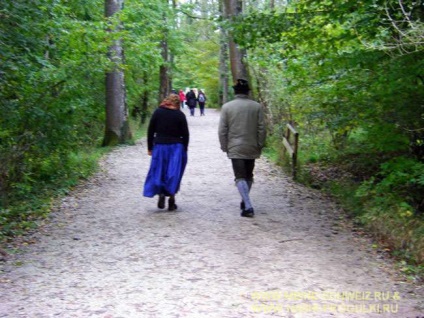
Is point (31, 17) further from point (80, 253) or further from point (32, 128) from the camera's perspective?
point (80, 253)

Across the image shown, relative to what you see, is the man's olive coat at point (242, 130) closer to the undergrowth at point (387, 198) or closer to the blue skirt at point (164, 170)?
the blue skirt at point (164, 170)

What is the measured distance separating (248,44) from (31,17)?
410 centimetres

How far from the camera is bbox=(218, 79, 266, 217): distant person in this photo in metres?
8.30

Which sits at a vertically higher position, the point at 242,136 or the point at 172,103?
the point at 172,103

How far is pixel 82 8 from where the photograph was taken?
1661 cm

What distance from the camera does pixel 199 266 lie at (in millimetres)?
6129

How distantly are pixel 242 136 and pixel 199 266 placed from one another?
9.13ft

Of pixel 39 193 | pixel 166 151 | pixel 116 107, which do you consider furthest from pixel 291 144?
pixel 116 107

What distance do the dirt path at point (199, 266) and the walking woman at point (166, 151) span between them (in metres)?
0.51

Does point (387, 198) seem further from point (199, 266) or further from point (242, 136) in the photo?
point (199, 266)

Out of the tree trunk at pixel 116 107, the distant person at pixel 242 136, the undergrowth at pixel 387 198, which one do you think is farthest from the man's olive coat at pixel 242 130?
the tree trunk at pixel 116 107

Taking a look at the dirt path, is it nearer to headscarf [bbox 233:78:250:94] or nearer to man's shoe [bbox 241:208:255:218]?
man's shoe [bbox 241:208:255:218]

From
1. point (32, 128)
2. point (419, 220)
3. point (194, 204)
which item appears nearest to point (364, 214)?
point (419, 220)

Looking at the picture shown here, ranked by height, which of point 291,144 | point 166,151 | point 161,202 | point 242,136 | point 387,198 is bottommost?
point 161,202
